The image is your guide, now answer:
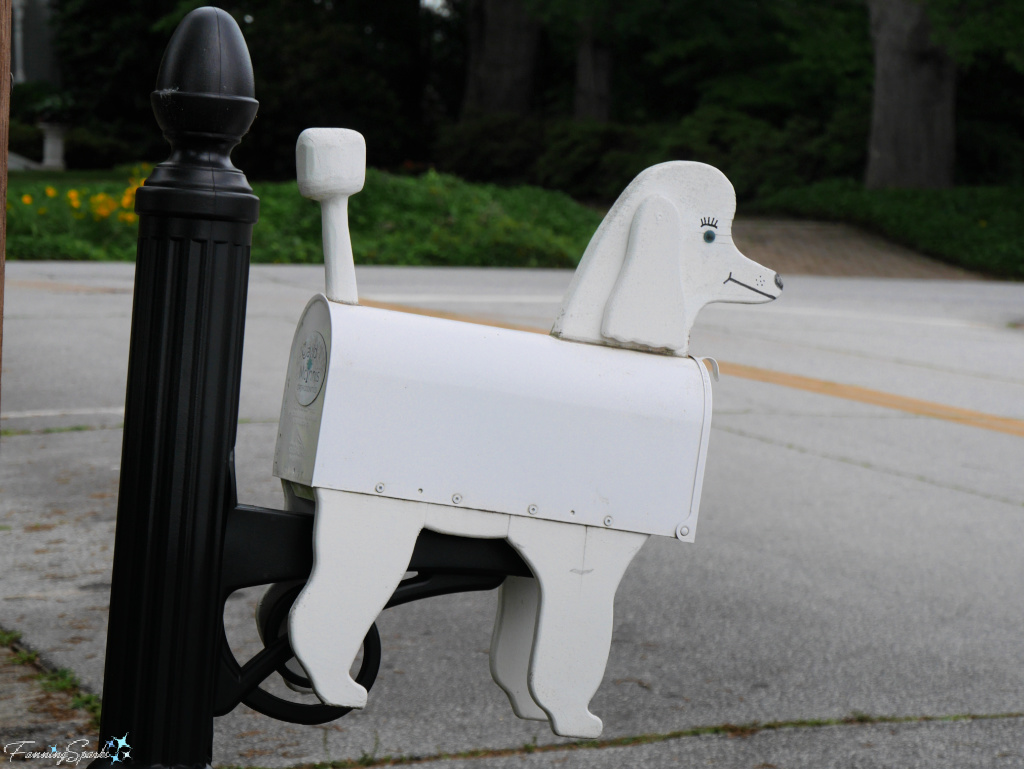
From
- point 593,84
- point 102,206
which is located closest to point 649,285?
point 102,206

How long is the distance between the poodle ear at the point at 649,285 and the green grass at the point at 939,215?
59.3 ft

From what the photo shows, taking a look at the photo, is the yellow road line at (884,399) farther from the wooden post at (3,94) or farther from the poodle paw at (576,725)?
the wooden post at (3,94)

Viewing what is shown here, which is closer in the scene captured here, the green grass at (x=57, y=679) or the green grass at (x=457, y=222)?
the green grass at (x=57, y=679)

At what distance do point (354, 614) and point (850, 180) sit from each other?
21649 millimetres

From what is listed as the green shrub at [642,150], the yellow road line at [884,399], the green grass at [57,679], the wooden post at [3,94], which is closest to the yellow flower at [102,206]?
the yellow road line at [884,399]

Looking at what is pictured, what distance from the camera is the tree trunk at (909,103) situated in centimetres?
2073

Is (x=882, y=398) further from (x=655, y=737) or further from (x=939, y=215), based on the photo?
(x=939, y=215)

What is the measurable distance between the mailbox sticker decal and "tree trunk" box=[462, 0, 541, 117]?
83.7ft

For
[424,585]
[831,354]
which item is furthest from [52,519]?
[831,354]

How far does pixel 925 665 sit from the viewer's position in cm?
271

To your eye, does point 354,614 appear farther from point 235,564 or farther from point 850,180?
point 850,180

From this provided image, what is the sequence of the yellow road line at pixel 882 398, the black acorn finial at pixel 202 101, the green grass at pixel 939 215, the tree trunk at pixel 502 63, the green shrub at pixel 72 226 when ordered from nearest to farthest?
the black acorn finial at pixel 202 101, the yellow road line at pixel 882 398, the green shrub at pixel 72 226, the green grass at pixel 939 215, the tree trunk at pixel 502 63

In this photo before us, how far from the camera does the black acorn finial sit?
148 cm

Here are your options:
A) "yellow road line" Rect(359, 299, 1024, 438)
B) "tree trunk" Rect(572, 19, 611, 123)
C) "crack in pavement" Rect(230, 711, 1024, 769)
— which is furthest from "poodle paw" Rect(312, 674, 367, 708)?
"tree trunk" Rect(572, 19, 611, 123)
